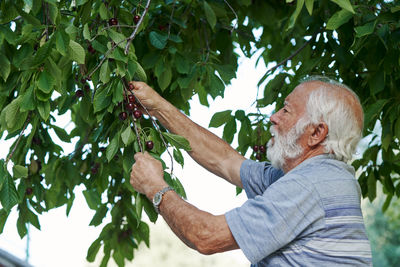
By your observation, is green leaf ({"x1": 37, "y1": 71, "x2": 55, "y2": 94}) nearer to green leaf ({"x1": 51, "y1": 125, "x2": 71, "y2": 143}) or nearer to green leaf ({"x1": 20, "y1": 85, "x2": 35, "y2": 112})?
green leaf ({"x1": 20, "y1": 85, "x2": 35, "y2": 112})

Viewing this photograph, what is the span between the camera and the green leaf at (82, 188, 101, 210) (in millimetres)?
3875

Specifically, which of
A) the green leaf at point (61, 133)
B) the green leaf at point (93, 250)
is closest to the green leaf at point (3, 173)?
the green leaf at point (61, 133)

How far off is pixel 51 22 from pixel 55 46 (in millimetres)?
103

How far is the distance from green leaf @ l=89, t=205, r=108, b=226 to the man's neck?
5.29ft

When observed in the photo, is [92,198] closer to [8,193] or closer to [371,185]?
[8,193]

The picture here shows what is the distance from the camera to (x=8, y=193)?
238 cm

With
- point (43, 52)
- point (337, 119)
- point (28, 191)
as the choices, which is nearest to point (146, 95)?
point (43, 52)

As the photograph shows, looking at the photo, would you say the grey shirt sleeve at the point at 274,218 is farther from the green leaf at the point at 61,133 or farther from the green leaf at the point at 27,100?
the green leaf at the point at 61,133

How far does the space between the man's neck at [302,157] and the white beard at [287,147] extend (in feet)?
0.04

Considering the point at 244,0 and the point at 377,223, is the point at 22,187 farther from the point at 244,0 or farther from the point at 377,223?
the point at 377,223

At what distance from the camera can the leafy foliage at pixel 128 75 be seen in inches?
90.4

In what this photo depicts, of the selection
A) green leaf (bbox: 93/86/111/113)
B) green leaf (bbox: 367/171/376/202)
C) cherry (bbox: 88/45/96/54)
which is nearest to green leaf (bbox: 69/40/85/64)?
green leaf (bbox: 93/86/111/113)

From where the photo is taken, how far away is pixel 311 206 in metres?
2.03

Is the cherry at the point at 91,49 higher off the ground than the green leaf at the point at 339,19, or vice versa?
the green leaf at the point at 339,19
